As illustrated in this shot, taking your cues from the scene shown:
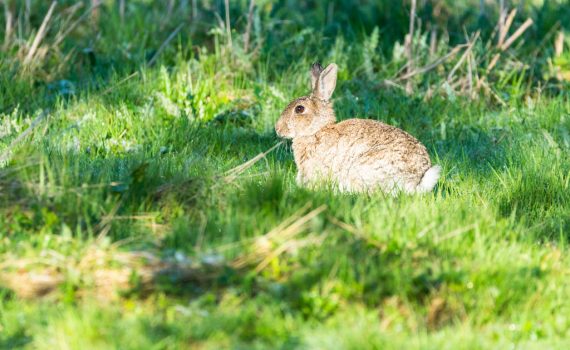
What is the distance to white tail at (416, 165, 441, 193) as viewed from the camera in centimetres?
580

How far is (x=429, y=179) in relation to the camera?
5832 millimetres

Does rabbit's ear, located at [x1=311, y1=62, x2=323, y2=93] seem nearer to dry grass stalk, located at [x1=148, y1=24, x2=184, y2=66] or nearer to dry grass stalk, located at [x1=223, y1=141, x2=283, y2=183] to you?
dry grass stalk, located at [x1=223, y1=141, x2=283, y2=183]

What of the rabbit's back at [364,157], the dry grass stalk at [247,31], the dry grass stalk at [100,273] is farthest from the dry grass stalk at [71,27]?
the dry grass stalk at [100,273]

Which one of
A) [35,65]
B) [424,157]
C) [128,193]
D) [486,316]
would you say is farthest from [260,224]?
[35,65]

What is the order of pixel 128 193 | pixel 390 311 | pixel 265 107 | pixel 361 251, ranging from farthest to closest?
1. pixel 265 107
2. pixel 128 193
3. pixel 361 251
4. pixel 390 311

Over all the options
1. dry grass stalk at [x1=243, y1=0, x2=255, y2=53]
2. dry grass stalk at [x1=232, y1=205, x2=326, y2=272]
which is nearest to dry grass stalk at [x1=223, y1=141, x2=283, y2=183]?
dry grass stalk at [x1=232, y1=205, x2=326, y2=272]

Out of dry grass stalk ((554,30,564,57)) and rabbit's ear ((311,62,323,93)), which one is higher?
rabbit's ear ((311,62,323,93))

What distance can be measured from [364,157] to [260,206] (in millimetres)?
1548

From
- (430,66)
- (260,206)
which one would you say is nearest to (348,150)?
(260,206)

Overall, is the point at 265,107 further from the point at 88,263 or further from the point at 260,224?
the point at 88,263

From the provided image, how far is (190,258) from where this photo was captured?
4188mm

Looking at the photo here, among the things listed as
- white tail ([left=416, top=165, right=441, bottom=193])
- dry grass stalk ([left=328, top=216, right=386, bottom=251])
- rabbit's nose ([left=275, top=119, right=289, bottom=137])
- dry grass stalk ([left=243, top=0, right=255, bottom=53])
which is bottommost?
rabbit's nose ([left=275, top=119, right=289, bottom=137])

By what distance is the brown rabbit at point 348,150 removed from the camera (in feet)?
19.4

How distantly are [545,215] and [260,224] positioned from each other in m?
2.06
